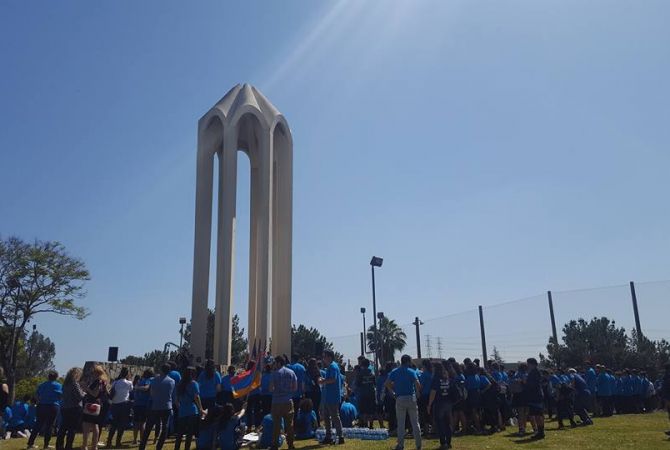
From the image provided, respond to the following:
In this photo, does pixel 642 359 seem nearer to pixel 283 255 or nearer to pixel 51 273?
pixel 283 255

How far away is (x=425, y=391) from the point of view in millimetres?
12203

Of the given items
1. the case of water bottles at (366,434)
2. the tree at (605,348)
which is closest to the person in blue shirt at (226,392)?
the case of water bottles at (366,434)

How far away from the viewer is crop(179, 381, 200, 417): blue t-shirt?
9.02 meters

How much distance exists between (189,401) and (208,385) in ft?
3.93

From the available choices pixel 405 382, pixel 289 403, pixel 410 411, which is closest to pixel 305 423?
pixel 289 403

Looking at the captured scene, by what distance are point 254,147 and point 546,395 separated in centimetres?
2204

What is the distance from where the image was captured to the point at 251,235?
30969 millimetres

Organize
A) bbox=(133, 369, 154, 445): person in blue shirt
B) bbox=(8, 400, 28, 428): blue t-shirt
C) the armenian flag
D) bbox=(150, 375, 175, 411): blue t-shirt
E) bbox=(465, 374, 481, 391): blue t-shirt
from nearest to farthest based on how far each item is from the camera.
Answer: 1. bbox=(150, 375, 175, 411): blue t-shirt
2. bbox=(133, 369, 154, 445): person in blue shirt
3. the armenian flag
4. bbox=(465, 374, 481, 391): blue t-shirt
5. bbox=(8, 400, 28, 428): blue t-shirt

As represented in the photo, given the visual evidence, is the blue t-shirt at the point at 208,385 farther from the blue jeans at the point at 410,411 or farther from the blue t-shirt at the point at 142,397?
the blue jeans at the point at 410,411

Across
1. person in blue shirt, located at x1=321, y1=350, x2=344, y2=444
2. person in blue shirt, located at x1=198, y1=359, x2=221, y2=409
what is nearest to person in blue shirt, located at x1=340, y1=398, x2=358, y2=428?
person in blue shirt, located at x1=321, y1=350, x2=344, y2=444

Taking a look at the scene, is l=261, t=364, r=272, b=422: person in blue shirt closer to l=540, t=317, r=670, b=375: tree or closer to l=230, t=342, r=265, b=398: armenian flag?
l=230, t=342, r=265, b=398: armenian flag

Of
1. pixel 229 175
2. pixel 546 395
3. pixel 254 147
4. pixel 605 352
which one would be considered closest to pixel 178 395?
pixel 546 395

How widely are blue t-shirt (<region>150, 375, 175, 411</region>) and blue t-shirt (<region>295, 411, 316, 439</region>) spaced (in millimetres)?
3313

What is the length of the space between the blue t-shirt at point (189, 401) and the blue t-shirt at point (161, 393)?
32 centimetres
